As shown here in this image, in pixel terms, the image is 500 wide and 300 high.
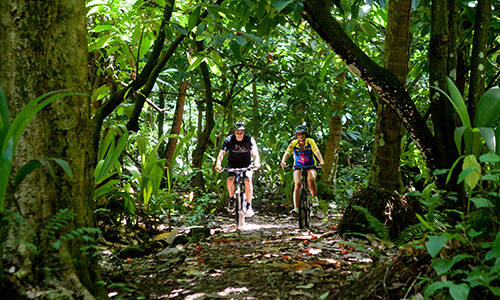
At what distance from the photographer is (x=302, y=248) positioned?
14.4 ft

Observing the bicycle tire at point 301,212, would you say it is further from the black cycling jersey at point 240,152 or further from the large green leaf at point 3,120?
the large green leaf at point 3,120

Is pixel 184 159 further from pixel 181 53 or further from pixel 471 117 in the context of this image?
pixel 471 117

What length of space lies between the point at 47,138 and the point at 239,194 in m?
5.04

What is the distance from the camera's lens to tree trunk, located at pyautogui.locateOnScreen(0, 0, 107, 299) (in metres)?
2.03

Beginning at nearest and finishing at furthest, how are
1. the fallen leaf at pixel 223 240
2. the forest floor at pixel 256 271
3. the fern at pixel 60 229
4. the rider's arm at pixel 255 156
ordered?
1. the fern at pixel 60 229
2. the forest floor at pixel 256 271
3. the fallen leaf at pixel 223 240
4. the rider's arm at pixel 255 156

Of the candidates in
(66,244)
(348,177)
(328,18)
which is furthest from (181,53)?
(66,244)

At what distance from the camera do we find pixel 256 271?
3498 millimetres

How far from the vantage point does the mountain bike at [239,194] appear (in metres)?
6.87

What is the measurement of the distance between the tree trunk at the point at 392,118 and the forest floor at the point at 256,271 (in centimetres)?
99

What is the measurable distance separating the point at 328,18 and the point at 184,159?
8.53 m

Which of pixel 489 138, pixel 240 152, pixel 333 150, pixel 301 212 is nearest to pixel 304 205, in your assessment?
pixel 301 212

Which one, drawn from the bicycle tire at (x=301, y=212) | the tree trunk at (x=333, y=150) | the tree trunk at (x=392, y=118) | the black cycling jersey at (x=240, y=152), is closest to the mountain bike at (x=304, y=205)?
the bicycle tire at (x=301, y=212)

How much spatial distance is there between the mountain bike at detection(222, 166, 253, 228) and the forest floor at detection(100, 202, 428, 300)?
1.56m

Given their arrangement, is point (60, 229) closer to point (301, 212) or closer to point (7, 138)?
point (7, 138)
